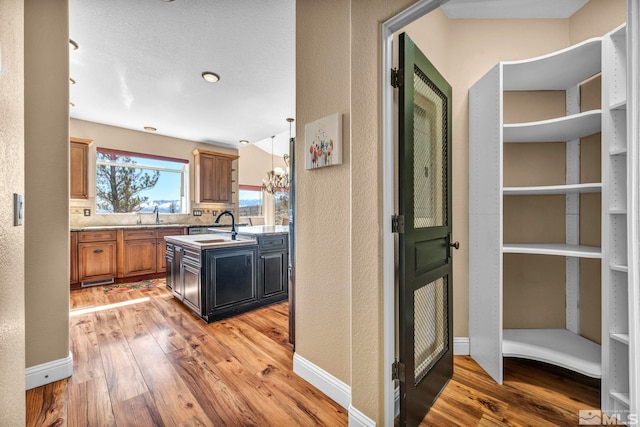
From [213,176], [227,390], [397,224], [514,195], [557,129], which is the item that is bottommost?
[227,390]

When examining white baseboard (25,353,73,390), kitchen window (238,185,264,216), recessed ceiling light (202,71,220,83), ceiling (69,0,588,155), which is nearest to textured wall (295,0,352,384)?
ceiling (69,0,588,155)

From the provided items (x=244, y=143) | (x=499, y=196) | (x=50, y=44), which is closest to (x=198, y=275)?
(x=50, y=44)

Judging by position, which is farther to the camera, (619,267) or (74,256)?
(74,256)

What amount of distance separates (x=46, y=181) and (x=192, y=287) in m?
1.62

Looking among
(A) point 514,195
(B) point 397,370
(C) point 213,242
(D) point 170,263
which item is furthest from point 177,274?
(A) point 514,195

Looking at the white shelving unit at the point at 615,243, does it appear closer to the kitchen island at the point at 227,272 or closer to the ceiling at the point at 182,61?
the ceiling at the point at 182,61

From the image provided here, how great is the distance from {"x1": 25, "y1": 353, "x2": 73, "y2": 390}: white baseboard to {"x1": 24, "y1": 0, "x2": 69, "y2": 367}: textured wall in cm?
3

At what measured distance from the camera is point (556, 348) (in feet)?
6.35

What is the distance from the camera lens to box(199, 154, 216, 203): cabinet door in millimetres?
5879

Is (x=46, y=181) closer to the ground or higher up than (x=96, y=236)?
higher up

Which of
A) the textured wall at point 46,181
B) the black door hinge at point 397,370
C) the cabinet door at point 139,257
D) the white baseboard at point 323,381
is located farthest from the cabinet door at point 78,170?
the black door hinge at point 397,370

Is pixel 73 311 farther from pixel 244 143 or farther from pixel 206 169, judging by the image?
pixel 244 143

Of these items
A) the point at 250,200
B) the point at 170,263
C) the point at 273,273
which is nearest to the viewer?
the point at 273,273

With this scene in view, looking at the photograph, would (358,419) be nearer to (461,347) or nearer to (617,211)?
(461,347)
